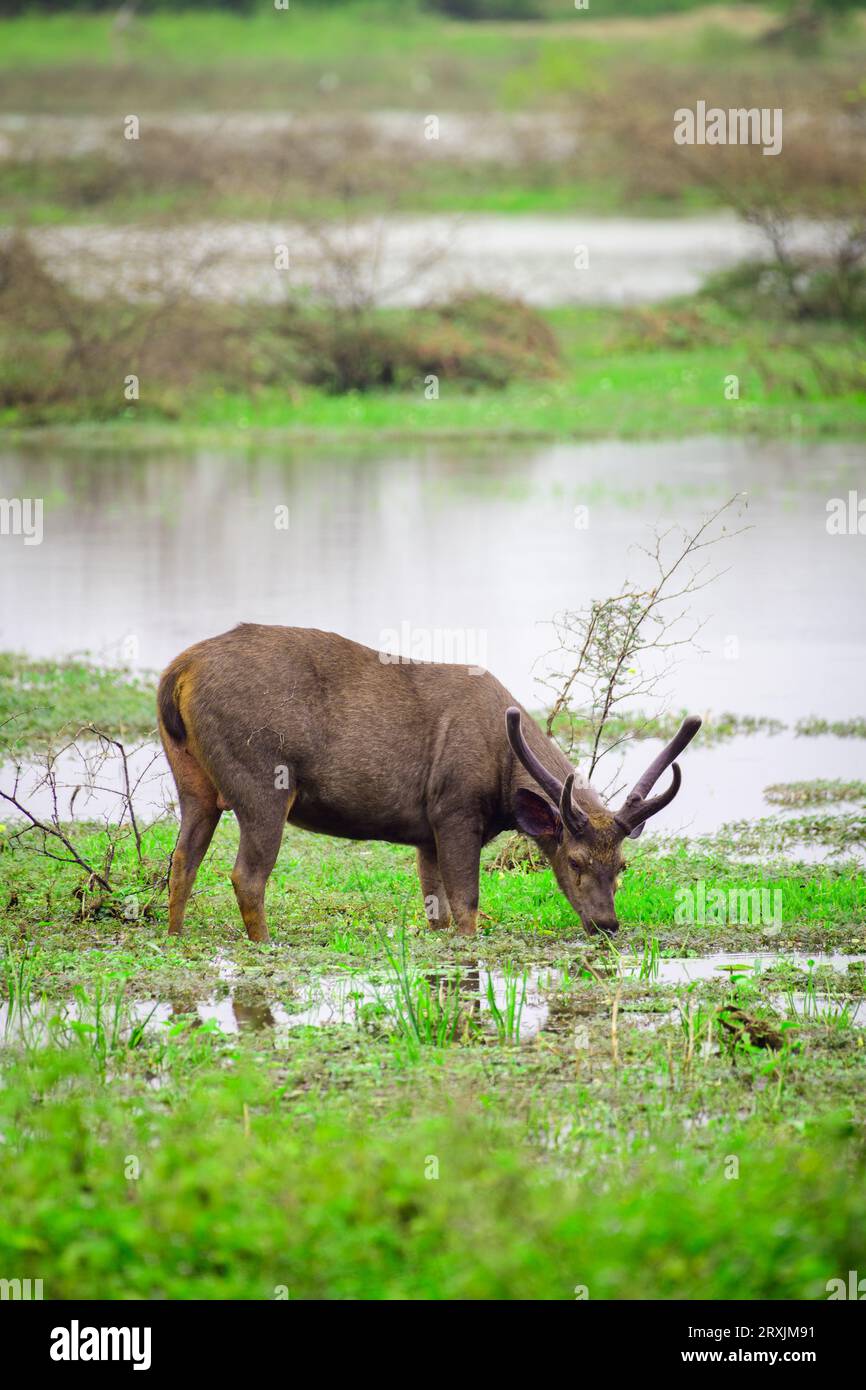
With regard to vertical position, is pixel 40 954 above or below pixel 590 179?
below

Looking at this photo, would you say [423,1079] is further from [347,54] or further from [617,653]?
[347,54]

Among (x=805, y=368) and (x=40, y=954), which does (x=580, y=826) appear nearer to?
(x=40, y=954)

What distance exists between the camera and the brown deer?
8211 mm

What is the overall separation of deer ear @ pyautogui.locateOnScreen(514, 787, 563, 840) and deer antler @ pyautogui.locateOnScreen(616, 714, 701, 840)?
0.32 metres

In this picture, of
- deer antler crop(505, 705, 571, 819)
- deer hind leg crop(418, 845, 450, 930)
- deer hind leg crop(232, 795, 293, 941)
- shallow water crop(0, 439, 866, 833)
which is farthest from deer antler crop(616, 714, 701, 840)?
shallow water crop(0, 439, 866, 833)

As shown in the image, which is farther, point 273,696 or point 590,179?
point 590,179

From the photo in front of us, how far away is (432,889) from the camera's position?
882 centimetres

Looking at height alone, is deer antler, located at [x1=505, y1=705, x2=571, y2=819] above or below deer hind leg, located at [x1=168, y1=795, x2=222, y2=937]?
above

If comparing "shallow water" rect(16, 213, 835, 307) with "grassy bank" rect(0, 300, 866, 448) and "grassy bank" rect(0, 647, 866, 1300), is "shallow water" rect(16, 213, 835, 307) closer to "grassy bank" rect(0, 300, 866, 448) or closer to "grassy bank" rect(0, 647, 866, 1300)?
"grassy bank" rect(0, 300, 866, 448)

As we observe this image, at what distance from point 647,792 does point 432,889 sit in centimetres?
118

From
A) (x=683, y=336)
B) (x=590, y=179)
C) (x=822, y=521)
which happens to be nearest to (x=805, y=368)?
(x=683, y=336)

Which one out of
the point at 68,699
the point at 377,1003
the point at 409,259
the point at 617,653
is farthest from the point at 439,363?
the point at 377,1003
